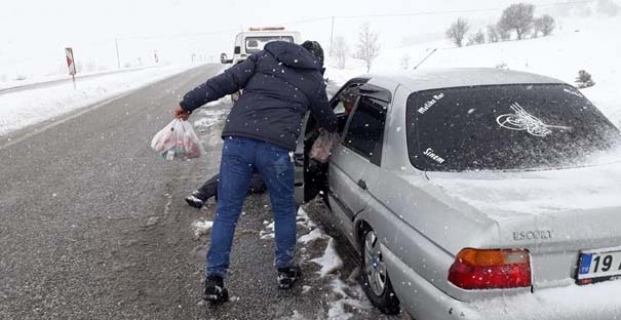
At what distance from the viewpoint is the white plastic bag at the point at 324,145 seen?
3852 mm

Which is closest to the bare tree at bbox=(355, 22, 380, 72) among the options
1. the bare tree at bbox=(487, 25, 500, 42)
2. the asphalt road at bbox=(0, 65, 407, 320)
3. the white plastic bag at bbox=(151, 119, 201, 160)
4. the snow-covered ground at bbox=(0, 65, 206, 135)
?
the bare tree at bbox=(487, 25, 500, 42)

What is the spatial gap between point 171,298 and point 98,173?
3812mm

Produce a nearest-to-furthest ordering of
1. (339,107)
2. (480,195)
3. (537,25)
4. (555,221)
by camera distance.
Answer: (555,221)
(480,195)
(339,107)
(537,25)

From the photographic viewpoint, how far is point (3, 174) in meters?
6.40

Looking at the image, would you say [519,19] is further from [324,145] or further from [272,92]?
[272,92]

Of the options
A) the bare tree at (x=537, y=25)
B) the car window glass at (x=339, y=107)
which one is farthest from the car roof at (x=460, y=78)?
the bare tree at (x=537, y=25)

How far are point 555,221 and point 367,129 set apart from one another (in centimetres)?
157

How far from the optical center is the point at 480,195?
86.7 inches

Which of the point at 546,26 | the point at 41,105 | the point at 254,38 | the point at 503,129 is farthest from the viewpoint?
the point at 546,26

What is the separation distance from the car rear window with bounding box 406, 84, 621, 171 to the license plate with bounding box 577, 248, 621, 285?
2.13 feet

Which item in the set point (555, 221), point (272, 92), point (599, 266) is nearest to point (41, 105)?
point (272, 92)

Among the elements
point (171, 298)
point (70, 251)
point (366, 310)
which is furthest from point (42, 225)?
point (366, 310)

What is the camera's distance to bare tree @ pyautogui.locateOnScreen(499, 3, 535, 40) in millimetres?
58131

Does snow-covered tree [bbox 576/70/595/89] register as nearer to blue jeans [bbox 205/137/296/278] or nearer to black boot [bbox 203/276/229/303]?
blue jeans [bbox 205/137/296/278]
